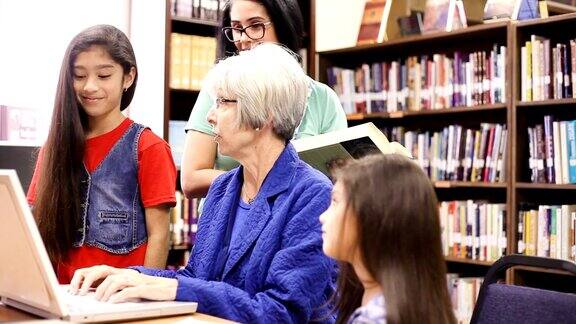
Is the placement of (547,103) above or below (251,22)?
below

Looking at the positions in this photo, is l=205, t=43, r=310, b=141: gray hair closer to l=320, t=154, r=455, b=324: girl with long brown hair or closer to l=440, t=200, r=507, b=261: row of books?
l=320, t=154, r=455, b=324: girl with long brown hair

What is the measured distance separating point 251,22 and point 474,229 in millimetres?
2081

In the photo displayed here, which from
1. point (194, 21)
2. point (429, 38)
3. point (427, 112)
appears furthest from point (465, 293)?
point (194, 21)

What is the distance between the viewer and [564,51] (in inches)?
144

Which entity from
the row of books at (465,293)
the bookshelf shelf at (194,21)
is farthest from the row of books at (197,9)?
the row of books at (465,293)

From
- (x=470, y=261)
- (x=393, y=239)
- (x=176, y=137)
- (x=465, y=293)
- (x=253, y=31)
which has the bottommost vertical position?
(x=465, y=293)

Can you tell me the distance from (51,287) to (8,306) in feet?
1.06

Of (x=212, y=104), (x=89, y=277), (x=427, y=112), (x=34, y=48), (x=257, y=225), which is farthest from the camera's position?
(x=427, y=112)

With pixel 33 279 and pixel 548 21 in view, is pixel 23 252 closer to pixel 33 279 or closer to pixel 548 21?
pixel 33 279

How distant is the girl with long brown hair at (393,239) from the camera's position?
1.25 m

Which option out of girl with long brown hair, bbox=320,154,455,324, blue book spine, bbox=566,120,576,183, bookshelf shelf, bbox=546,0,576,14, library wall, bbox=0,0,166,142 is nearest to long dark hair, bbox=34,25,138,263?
girl with long brown hair, bbox=320,154,455,324

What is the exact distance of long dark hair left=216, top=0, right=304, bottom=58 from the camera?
2385mm

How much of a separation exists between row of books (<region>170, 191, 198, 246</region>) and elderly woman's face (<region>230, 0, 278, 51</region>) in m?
1.79

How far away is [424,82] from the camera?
4312 millimetres
